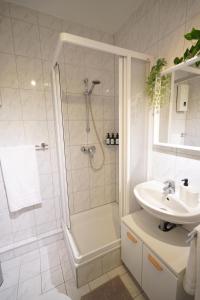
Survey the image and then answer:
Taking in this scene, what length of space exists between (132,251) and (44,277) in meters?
0.92

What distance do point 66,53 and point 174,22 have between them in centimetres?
111

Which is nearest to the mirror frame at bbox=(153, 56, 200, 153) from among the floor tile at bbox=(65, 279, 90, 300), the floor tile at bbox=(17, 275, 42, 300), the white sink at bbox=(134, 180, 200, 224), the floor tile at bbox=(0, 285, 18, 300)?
the white sink at bbox=(134, 180, 200, 224)

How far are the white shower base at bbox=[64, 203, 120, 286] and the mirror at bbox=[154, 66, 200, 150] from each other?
1136 millimetres

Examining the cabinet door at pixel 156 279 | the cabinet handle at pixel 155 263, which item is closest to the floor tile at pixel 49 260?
the cabinet door at pixel 156 279

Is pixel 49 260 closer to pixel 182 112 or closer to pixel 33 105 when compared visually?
pixel 33 105

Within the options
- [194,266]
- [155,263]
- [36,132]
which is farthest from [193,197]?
[36,132]

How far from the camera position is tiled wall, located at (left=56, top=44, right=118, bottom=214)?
1.78 metres

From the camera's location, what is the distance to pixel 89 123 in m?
1.95

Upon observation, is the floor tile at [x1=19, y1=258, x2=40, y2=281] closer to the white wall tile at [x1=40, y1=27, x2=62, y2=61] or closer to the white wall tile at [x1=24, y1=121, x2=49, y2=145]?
the white wall tile at [x1=24, y1=121, x2=49, y2=145]

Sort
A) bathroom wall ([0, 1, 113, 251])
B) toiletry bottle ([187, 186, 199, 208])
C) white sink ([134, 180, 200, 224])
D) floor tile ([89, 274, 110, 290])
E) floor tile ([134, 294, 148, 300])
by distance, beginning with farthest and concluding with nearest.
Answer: bathroom wall ([0, 1, 113, 251]) → floor tile ([89, 274, 110, 290]) → floor tile ([134, 294, 148, 300]) → toiletry bottle ([187, 186, 199, 208]) → white sink ([134, 180, 200, 224])

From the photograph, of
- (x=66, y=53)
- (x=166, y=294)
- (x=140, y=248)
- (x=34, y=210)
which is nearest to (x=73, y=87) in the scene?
(x=66, y=53)

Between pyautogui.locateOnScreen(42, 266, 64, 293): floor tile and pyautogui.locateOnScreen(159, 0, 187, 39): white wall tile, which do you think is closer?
pyautogui.locateOnScreen(159, 0, 187, 39): white wall tile

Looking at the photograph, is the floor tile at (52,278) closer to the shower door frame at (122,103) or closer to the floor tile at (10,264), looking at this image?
the floor tile at (10,264)

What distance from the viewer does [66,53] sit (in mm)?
1691
